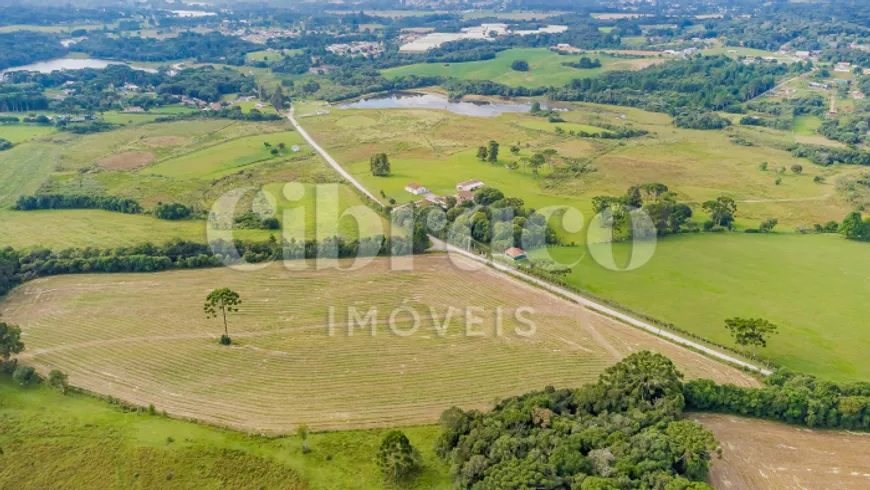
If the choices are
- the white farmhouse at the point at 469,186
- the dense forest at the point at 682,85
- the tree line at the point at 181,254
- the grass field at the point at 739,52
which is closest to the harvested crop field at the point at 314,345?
the tree line at the point at 181,254

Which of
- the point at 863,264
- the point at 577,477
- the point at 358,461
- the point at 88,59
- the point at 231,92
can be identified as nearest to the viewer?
the point at 577,477

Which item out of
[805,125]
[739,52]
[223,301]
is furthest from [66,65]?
[739,52]

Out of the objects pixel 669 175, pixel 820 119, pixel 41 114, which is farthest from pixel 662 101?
pixel 41 114

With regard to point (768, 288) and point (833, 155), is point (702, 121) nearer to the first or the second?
point (833, 155)

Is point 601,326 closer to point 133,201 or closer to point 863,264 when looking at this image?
point 863,264

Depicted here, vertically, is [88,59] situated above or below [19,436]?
above
